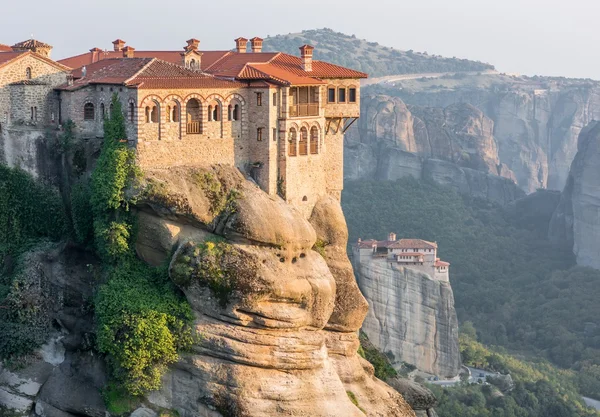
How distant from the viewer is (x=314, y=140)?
2242 inches

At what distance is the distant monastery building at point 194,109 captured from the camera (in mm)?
51156

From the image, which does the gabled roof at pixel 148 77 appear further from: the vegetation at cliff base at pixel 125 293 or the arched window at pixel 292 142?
the arched window at pixel 292 142

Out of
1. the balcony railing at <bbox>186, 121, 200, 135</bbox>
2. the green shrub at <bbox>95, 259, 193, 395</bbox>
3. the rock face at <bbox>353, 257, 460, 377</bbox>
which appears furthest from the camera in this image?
the rock face at <bbox>353, 257, 460, 377</bbox>

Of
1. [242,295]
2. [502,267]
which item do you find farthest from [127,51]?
[502,267]

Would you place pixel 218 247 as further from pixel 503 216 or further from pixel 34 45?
pixel 503 216

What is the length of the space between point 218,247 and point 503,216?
118658 mm

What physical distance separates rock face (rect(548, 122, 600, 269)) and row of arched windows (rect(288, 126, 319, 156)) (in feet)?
317

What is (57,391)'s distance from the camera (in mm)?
50688

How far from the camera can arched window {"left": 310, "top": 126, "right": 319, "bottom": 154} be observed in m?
56.8

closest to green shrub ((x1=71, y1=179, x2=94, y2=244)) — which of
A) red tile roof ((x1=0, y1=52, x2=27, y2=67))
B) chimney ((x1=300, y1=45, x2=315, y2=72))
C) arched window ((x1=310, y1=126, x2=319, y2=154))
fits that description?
red tile roof ((x1=0, y1=52, x2=27, y2=67))

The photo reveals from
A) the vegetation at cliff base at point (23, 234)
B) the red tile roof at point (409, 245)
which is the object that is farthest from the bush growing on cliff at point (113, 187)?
the red tile roof at point (409, 245)

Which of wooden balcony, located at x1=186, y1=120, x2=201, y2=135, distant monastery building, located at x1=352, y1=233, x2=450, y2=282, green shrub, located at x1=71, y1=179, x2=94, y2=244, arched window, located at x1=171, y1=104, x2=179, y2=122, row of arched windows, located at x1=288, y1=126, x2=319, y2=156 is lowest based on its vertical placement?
distant monastery building, located at x1=352, y1=233, x2=450, y2=282

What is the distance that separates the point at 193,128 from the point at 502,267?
3799 inches

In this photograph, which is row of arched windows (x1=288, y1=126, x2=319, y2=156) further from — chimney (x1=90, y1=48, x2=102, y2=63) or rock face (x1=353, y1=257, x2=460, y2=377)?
rock face (x1=353, y1=257, x2=460, y2=377)
